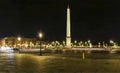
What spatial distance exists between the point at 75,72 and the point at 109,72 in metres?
2.20

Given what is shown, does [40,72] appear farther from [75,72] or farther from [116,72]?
[116,72]

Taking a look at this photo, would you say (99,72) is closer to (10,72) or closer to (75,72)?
(75,72)

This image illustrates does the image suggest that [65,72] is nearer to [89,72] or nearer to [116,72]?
[89,72]

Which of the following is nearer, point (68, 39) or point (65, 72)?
point (65, 72)

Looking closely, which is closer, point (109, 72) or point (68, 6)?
point (109, 72)

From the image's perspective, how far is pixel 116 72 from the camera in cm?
2106

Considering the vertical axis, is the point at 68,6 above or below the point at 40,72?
above

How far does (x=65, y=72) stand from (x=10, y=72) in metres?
3.57

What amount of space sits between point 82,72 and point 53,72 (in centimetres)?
188

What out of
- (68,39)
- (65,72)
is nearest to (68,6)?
(68,39)

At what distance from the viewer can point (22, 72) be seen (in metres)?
20.9

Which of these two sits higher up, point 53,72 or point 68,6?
point 68,6

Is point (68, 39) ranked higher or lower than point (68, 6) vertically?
lower

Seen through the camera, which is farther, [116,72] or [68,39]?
[68,39]
